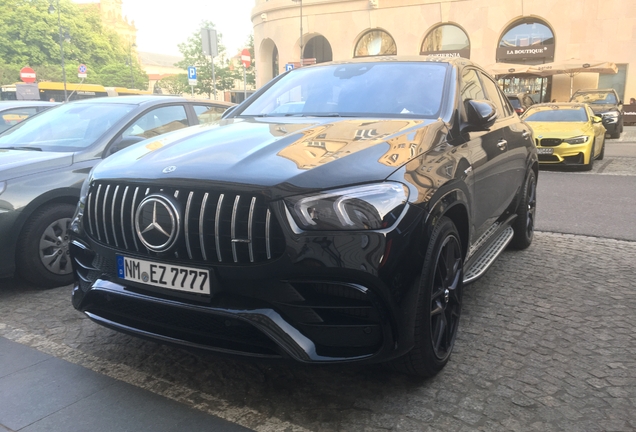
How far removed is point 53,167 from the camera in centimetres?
443

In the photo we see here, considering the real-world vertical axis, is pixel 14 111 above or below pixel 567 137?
above

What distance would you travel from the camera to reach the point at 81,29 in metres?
71.3

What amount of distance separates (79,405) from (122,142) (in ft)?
9.27

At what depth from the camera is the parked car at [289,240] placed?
2303 mm

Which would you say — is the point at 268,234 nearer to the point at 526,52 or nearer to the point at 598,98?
the point at 598,98

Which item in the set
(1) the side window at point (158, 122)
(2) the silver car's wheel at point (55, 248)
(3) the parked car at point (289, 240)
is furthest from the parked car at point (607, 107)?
(2) the silver car's wheel at point (55, 248)

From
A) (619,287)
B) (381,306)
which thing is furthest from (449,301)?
(619,287)

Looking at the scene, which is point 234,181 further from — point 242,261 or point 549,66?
point 549,66

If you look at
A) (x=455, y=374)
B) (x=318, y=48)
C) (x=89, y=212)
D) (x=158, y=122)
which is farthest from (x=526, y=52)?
(x=89, y=212)

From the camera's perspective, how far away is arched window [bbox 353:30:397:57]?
36719 millimetres

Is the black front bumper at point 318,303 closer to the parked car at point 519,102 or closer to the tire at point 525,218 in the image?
the tire at point 525,218

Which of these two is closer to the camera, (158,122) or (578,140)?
(158,122)

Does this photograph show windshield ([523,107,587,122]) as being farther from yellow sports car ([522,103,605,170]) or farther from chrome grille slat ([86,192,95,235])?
chrome grille slat ([86,192,95,235])

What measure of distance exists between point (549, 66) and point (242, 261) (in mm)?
27943
